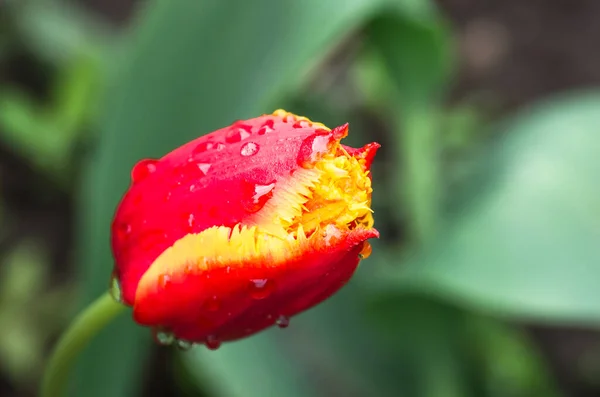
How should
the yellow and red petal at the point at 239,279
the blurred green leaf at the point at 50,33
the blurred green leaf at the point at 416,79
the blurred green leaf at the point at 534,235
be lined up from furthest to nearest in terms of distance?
the blurred green leaf at the point at 50,33, the blurred green leaf at the point at 416,79, the blurred green leaf at the point at 534,235, the yellow and red petal at the point at 239,279

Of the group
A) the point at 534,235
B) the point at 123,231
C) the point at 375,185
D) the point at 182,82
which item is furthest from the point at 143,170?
the point at 375,185

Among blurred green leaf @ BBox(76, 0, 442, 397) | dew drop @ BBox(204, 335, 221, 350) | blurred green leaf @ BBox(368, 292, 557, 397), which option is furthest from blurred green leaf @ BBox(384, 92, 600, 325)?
dew drop @ BBox(204, 335, 221, 350)

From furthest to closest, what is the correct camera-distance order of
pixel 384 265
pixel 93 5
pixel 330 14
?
pixel 93 5
pixel 384 265
pixel 330 14

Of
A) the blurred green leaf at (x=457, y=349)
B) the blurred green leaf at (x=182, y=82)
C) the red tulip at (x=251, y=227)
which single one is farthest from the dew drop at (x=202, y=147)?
the blurred green leaf at (x=457, y=349)

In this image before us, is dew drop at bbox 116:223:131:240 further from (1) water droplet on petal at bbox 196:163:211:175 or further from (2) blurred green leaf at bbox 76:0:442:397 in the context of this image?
(2) blurred green leaf at bbox 76:0:442:397

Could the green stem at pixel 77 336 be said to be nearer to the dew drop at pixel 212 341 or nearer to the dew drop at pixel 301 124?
the dew drop at pixel 212 341

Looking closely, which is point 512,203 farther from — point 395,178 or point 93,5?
point 93,5

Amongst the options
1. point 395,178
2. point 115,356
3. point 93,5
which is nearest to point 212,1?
point 115,356
